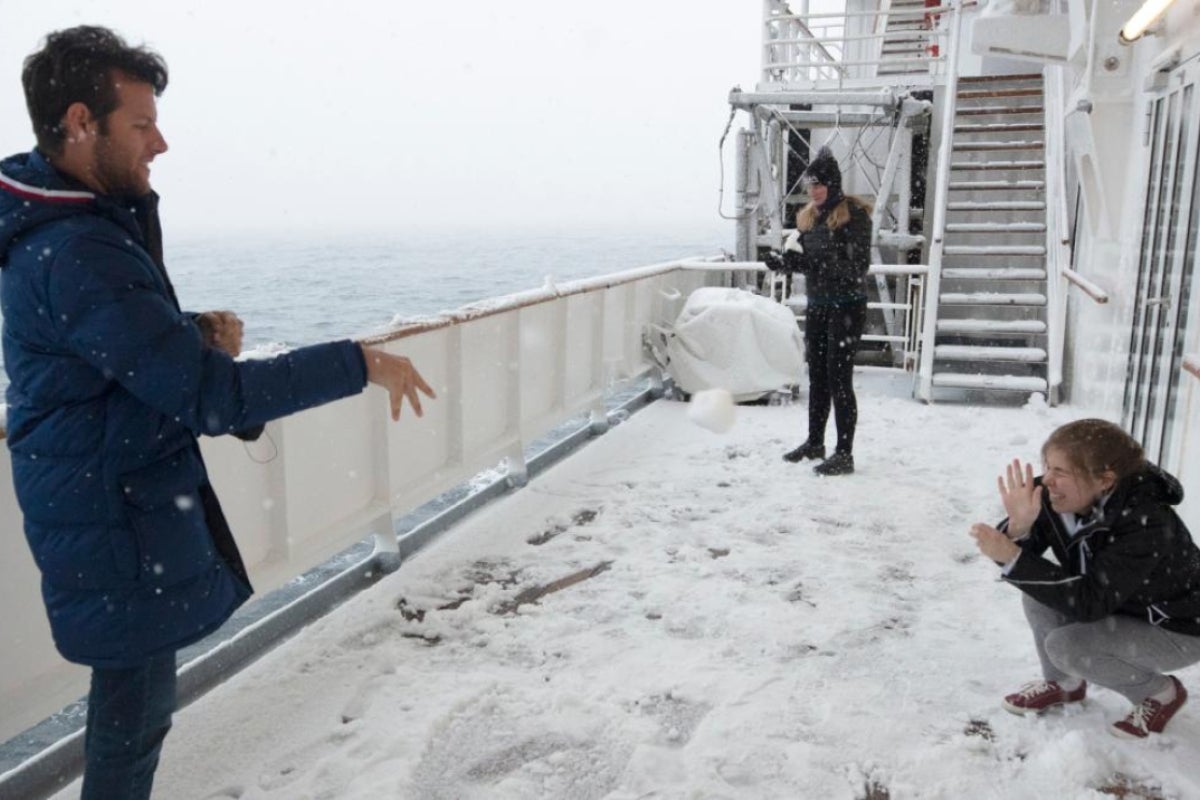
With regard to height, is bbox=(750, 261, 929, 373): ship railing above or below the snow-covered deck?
above

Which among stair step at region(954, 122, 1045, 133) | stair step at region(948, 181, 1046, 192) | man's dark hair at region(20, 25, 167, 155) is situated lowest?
man's dark hair at region(20, 25, 167, 155)

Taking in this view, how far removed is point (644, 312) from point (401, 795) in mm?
5809

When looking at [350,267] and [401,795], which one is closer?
[401,795]

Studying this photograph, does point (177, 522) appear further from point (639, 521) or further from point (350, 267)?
point (350, 267)

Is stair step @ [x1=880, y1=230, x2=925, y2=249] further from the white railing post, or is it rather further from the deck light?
the deck light

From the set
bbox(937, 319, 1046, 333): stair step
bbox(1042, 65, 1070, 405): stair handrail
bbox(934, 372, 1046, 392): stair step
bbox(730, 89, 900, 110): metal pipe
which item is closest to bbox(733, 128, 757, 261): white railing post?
bbox(730, 89, 900, 110): metal pipe

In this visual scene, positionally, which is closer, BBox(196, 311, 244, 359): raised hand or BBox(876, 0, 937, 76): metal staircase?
BBox(196, 311, 244, 359): raised hand

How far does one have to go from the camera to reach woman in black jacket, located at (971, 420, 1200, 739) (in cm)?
256

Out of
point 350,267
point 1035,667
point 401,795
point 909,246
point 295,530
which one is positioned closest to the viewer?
point 401,795

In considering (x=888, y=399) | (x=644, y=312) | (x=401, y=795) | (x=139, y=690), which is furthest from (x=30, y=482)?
(x=888, y=399)

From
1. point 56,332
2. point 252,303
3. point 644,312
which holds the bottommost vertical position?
point 252,303

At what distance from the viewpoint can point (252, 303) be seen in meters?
36.5

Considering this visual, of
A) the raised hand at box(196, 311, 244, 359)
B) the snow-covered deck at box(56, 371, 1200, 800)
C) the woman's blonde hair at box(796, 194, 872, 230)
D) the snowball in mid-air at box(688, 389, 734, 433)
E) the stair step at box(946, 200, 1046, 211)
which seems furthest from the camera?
the stair step at box(946, 200, 1046, 211)

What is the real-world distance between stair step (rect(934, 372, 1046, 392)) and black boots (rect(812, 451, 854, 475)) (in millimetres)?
2552
